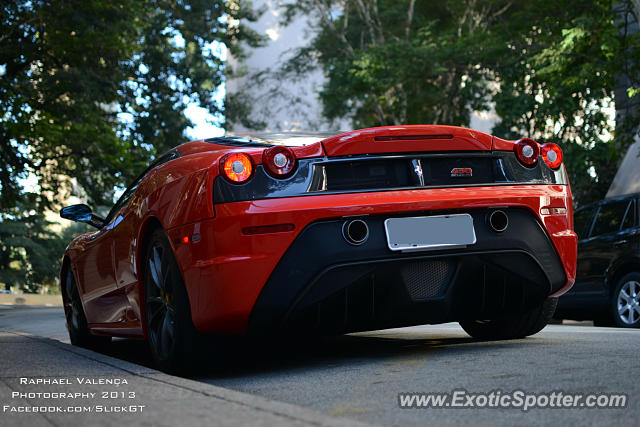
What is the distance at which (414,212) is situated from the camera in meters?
4.23

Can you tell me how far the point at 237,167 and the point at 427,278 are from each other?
110 cm

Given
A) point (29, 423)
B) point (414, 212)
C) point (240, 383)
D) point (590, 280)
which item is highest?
point (414, 212)

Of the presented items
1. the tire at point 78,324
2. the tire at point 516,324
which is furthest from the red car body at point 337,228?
the tire at point 78,324

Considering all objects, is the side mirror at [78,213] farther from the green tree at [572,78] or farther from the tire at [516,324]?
the green tree at [572,78]

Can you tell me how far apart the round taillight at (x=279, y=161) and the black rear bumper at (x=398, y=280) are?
1.01ft

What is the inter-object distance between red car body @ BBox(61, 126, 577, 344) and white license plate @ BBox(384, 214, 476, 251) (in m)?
0.03

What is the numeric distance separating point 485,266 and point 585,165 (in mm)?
19574

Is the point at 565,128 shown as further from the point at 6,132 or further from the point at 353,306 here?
the point at 353,306

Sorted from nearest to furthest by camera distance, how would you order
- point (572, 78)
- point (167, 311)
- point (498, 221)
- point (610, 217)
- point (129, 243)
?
point (498, 221), point (167, 311), point (129, 243), point (610, 217), point (572, 78)

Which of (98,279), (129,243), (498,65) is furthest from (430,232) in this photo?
(498,65)

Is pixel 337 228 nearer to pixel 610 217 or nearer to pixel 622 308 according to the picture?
pixel 622 308

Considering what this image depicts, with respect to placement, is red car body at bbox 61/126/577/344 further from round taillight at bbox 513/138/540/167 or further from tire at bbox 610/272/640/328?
tire at bbox 610/272/640/328

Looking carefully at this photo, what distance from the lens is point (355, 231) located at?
4.14 m

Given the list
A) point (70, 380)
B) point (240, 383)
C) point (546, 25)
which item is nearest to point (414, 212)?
point (240, 383)
